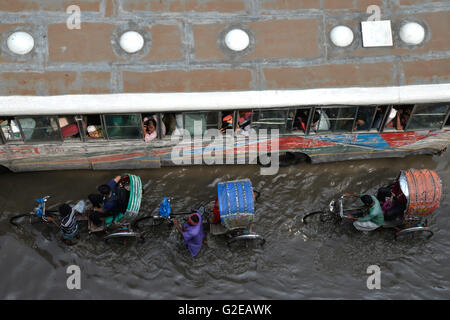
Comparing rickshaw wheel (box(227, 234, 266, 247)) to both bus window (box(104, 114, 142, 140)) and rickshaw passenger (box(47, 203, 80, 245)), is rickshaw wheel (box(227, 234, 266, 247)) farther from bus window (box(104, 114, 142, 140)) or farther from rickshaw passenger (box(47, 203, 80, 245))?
rickshaw passenger (box(47, 203, 80, 245))

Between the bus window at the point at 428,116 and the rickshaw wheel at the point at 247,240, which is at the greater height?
the bus window at the point at 428,116

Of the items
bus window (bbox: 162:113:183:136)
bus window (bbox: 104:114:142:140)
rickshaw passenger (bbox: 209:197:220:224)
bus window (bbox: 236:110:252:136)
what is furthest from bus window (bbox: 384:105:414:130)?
bus window (bbox: 104:114:142:140)

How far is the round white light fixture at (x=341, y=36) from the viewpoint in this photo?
28.8 feet

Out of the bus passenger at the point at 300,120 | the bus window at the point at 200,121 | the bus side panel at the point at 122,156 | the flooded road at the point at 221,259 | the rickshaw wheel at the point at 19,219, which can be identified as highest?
Answer: the bus passenger at the point at 300,120

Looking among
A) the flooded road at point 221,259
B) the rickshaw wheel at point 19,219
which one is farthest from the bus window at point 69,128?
the rickshaw wheel at point 19,219

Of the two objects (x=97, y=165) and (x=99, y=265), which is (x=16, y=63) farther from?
(x=99, y=265)

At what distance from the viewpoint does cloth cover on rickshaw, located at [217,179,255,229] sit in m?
8.13

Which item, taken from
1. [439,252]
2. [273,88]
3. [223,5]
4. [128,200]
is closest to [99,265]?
[128,200]

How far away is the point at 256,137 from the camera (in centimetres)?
948

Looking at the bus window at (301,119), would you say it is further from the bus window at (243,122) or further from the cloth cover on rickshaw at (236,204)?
the cloth cover on rickshaw at (236,204)

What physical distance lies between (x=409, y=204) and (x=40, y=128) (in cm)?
768

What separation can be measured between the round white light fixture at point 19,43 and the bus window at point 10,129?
1371 mm

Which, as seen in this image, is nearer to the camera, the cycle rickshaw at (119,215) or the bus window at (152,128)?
the cycle rickshaw at (119,215)
